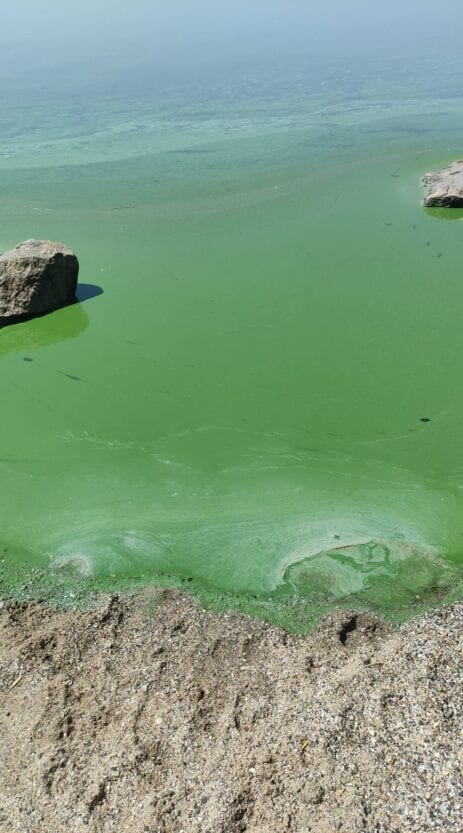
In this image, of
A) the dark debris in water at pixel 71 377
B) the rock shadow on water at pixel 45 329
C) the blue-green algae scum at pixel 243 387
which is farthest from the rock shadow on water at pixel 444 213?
the dark debris in water at pixel 71 377

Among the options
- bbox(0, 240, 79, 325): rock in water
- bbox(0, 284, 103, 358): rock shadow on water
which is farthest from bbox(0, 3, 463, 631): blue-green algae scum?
bbox(0, 240, 79, 325): rock in water

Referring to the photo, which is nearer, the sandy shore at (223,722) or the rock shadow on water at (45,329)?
the sandy shore at (223,722)

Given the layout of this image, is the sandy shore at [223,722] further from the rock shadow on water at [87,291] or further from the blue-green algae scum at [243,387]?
the rock shadow on water at [87,291]

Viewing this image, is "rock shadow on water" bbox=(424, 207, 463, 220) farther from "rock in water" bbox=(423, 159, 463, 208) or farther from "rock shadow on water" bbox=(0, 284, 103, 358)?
"rock shadow on water" bbox=(0, 284, 103, 358)

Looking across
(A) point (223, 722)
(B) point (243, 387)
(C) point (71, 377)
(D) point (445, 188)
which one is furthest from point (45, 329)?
(D) point (445, 188)

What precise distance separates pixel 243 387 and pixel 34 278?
8.38 feet

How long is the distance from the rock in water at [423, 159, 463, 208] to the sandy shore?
675 centimetres

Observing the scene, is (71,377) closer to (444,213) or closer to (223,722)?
(223,722)

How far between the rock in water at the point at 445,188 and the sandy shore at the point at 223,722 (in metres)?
6.75

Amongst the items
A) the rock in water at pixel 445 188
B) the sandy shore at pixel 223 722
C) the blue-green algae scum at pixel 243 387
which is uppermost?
the rock in water at pixel 445 188

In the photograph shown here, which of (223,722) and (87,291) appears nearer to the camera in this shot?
(223,722)

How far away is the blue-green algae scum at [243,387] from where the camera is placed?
12.8 ft

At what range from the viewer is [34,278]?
21.2 feet

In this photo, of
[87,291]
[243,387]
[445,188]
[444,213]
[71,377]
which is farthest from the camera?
[445,188]
